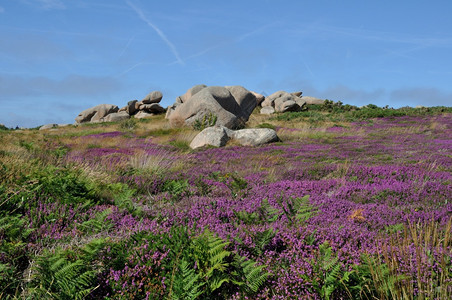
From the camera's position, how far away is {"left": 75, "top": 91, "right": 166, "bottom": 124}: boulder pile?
46875 mm

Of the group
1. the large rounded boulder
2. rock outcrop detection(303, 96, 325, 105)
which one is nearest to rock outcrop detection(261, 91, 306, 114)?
rock outcrop detection(303, 96, 325, 105)

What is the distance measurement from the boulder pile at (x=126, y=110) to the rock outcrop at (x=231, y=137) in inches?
1203

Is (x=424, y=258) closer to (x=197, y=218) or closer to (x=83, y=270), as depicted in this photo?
(x=197, y=218)

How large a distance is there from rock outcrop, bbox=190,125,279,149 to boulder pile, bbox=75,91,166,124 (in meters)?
30.5

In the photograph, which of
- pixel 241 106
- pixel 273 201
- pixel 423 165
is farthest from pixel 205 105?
pixel 273 201

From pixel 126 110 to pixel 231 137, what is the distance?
37203 mm

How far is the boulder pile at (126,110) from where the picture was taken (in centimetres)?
4688

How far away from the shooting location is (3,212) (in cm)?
454

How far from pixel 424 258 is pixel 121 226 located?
348cm

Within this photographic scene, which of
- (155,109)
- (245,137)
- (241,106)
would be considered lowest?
(245,137)

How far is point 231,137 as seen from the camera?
17.6m

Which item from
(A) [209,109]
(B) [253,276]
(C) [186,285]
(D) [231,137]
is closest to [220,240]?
(B) [253,276]

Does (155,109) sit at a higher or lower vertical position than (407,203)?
higher

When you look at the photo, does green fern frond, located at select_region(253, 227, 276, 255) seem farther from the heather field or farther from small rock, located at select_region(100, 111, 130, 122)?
small rock, located at select_region(100, 111, 130, 122)
